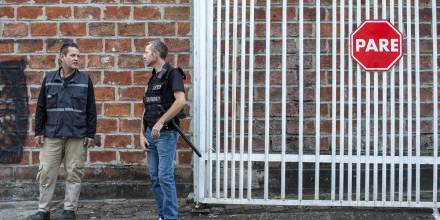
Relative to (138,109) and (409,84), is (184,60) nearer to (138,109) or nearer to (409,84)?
(138,109)

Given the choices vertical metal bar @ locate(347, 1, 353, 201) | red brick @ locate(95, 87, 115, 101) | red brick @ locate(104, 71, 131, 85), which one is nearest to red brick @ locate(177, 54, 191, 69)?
red brick @ locate(104, 71, 131, 85)

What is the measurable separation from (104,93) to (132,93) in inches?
12.3

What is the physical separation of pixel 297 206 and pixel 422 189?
1.30m

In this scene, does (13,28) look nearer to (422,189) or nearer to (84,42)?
(84,42)

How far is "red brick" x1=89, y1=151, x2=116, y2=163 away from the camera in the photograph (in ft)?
22.3

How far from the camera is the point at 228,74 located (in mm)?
5941

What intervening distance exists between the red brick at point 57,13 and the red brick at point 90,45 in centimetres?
32

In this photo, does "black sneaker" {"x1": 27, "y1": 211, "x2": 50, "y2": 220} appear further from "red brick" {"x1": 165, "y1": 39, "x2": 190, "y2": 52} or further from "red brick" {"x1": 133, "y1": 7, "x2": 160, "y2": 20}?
"red brick" {"x1": 133, "y1": 7, "x2": 160, "y2": 20}

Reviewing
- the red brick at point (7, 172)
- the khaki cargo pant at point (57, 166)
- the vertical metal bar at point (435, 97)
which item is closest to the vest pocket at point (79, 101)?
the khaki cargo pant at point (57, 166)

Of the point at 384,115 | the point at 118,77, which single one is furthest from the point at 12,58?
the point at 384,115

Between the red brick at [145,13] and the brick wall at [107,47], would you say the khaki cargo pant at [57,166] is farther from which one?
the red brick at [145,13]

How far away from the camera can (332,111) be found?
5.87m

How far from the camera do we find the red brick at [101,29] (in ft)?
22.2

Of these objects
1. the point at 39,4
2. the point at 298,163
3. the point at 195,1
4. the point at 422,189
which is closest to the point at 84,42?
the point at 39,4
